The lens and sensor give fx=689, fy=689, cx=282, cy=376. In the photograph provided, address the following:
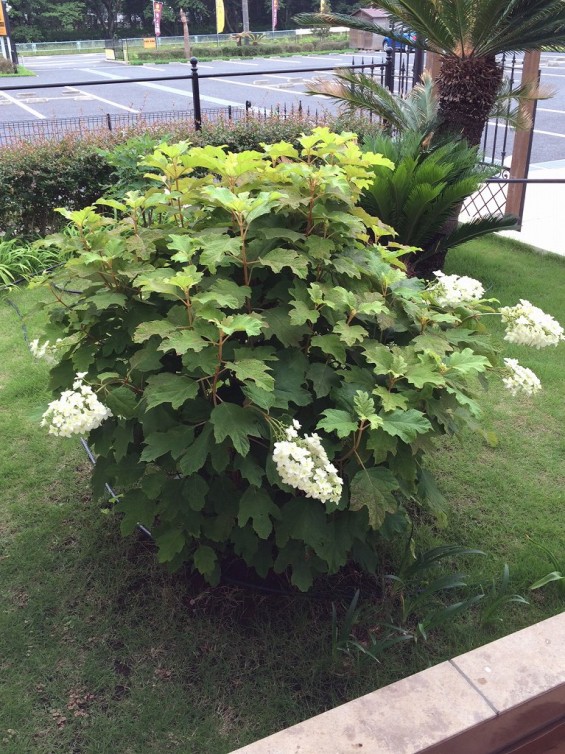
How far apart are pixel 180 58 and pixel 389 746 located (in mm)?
37871

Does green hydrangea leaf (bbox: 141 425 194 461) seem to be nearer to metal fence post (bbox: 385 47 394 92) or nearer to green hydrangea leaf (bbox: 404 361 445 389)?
green hydrangea leaf (bbox: 404 361 445 389)

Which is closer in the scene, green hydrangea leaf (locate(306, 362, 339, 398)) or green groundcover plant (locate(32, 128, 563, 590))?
green groundcover plant (locate(32, 128, 563, 590))

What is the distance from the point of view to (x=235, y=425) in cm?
197

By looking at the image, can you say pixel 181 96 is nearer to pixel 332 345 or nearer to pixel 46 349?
pixel 46 349

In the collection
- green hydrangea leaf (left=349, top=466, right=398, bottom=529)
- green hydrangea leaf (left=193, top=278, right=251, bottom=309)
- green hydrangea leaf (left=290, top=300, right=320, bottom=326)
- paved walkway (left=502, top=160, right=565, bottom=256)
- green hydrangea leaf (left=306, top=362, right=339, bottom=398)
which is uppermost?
green hydrangea leaf (left=193, top=278, right=251, bottom=309)

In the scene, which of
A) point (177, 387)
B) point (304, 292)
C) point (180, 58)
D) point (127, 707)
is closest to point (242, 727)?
point (127, 707)

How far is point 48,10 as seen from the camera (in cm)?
4747

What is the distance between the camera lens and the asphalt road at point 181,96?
14.0 m

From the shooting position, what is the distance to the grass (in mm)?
2174

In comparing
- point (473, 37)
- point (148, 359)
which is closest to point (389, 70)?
point (473, 37)

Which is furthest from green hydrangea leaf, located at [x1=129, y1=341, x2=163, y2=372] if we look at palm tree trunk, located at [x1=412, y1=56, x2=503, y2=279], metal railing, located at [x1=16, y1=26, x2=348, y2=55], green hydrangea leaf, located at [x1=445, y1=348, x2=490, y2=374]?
metal railing, located at [x1=16, y1=26, x2=348, y2=55]

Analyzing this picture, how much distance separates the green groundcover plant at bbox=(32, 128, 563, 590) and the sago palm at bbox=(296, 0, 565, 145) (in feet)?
11.6

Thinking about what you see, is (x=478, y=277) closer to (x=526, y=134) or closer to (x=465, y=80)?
(x=465, y=80)

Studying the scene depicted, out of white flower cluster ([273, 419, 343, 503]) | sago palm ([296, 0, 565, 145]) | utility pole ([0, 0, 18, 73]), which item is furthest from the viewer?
utility pole ([0, 0, 18, 73])
